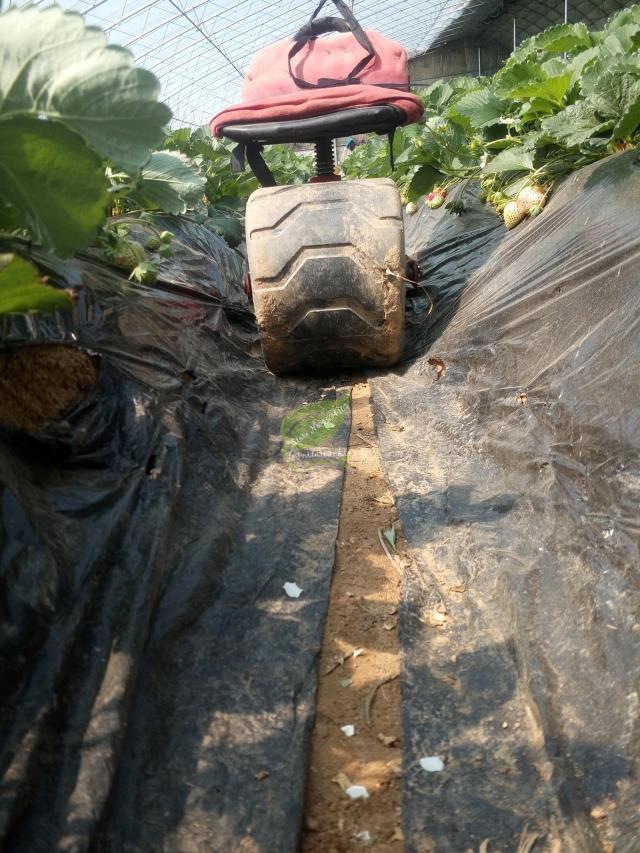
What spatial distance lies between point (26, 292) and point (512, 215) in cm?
241

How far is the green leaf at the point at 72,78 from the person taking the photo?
1.36 metres

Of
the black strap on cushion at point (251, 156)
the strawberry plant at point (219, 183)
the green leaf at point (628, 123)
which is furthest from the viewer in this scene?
the strawberry plant at point (219, 183)

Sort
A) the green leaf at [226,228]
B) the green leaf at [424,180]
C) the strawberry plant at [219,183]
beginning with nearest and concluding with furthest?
1. the green leaf at [424,180]
2. the green leaf at [226,228]
3. the strawberry plant at [219,183]

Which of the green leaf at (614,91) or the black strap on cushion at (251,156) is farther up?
the green leaf at (614,91)

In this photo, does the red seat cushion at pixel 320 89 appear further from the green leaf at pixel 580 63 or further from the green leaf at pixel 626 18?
the green leaf at pixel 626 18

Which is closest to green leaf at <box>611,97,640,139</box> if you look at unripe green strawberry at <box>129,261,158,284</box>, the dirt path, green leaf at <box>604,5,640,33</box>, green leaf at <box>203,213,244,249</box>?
green leaf at <box>604,5,640,33</box>

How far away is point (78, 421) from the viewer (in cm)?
205

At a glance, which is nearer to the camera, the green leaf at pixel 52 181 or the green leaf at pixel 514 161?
the green leaf at pixel 52 181

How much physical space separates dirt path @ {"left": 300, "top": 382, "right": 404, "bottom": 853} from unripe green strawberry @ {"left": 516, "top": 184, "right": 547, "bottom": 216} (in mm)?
1482

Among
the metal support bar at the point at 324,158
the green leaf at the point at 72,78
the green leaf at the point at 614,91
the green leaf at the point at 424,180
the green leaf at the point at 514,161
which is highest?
the green leaf at the point at 72,78

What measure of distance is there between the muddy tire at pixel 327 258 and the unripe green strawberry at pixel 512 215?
1.83ft

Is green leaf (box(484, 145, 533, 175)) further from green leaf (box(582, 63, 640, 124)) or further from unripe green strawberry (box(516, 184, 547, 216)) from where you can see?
green leaf (box(582, 63, 640, 124))

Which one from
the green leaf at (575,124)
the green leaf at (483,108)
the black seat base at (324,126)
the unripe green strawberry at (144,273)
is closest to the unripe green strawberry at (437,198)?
the green leaf at (483,108)

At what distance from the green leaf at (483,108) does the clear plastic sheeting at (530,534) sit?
0.84 metres
